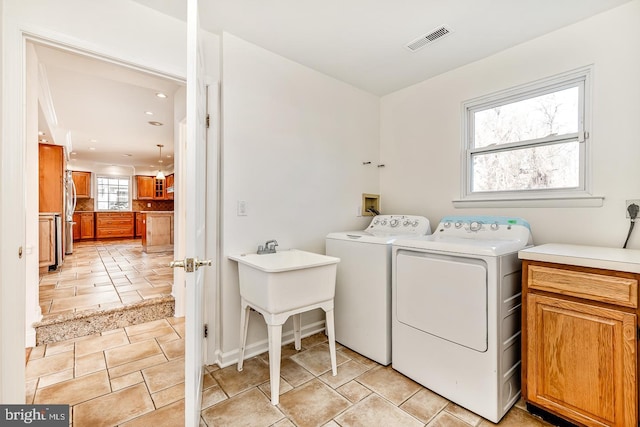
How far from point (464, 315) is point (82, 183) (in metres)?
Result: 9.92

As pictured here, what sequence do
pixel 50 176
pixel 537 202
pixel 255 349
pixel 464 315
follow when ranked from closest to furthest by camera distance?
pixel 464 315
pixel 537 202
pixel 255 349
pixel 50 176

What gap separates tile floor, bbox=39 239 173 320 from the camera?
2822 millimetres

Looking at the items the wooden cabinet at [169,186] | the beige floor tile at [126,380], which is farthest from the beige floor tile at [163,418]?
the wooden cabinet at [169,186]

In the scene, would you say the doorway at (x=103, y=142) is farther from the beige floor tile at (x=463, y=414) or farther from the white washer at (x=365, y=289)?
the beige floor tile at (x=463, y=414)

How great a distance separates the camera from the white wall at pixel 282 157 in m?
2.12

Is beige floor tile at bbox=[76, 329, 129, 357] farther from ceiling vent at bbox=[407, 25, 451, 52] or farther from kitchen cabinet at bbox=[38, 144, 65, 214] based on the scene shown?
ceiling vent at bbox=[407, 25, 451, 52]

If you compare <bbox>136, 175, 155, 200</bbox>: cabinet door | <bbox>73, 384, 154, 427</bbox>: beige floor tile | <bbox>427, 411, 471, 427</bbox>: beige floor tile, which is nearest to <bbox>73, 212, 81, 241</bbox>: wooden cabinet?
<bbox>136, 175, 155, 200</bbox>: cabinet door

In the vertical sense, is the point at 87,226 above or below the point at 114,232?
above

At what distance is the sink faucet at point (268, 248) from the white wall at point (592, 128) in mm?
1454

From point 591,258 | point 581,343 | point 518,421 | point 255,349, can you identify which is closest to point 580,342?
point 581,343

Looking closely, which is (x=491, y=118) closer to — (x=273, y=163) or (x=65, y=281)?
(x=273, y=163)

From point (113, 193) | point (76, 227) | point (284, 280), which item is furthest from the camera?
point (113, 193)

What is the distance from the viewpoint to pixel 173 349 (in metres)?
2.30

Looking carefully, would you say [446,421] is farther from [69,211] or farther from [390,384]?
[69,211]
